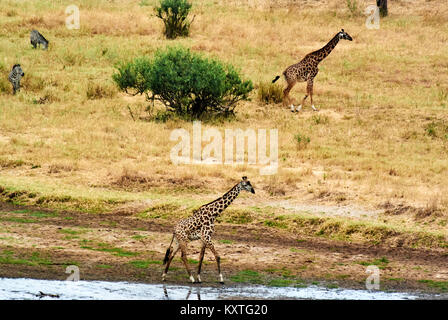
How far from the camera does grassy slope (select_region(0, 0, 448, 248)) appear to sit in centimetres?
2005

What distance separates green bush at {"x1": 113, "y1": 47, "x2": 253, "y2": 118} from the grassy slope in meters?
0.76

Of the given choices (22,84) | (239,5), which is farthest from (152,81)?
(239,5)

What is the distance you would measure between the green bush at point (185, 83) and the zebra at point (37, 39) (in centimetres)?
655

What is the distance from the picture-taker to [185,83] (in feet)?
85.7

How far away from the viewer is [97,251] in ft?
51.0

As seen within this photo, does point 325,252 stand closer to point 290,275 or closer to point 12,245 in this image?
point 290,275

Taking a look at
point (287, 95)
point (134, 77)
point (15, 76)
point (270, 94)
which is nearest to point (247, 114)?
point (287, 95)

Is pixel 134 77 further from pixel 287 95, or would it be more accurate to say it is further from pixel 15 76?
pixel 287 95

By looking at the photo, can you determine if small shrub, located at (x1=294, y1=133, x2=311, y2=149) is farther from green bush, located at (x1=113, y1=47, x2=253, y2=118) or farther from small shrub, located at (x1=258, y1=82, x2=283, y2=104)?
small shrub, located at (x1=258, y1=82, x2=283, y2=104)

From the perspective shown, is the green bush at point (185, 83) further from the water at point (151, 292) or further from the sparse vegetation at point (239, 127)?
the water at point (151, 292)

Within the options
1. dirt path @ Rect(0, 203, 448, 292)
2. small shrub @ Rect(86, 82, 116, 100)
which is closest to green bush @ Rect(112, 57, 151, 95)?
small shrub @ Rect(86, 82, 116, 100)

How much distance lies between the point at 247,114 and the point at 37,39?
10.3 meters

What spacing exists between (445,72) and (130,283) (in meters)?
20.9
